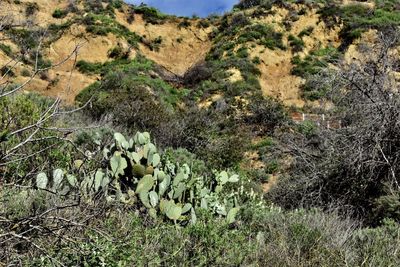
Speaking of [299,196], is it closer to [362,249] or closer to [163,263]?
[362,249]

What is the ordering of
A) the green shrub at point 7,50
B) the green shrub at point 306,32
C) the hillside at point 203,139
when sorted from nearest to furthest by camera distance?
1. the hillside at point 203,139
2. the green shrub at point 7,50
3. the green shrub at point 306,32

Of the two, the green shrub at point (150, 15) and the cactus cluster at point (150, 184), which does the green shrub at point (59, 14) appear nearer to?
the green shrub at point (150, 15)

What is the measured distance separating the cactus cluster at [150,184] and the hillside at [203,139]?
0.02 m

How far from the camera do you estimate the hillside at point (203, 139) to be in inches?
180

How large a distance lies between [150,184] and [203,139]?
913 cm

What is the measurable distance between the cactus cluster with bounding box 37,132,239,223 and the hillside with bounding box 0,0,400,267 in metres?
0.02

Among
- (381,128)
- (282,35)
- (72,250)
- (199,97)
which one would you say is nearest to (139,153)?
(72,250)

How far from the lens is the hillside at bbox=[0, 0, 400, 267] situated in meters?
4.58

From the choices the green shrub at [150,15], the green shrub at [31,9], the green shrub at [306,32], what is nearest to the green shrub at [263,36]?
the green shrub at [306,32]

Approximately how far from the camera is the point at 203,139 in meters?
15.6

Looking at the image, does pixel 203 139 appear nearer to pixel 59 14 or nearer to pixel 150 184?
pixel 150 184

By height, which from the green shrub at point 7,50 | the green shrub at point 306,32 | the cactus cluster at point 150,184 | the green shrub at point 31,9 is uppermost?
the green shrub at point 306,32

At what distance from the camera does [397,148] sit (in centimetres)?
930

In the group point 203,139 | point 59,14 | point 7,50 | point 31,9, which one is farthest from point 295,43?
point 31,9
